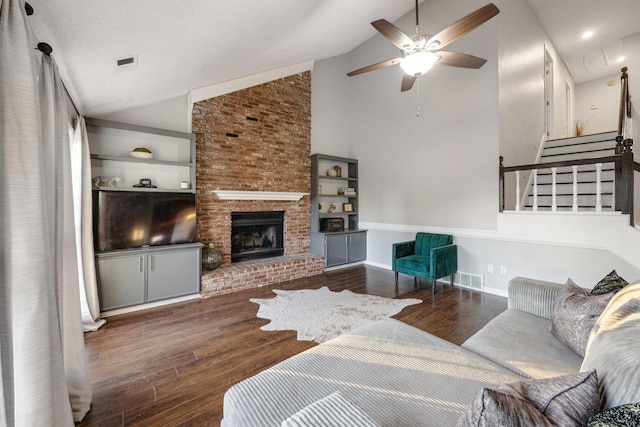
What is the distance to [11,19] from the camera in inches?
44.3

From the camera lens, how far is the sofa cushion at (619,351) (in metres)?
0.77

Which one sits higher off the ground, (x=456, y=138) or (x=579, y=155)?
(x=456, y=138)

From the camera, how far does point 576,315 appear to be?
1545 millimetres

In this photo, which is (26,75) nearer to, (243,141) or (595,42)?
(243,141)

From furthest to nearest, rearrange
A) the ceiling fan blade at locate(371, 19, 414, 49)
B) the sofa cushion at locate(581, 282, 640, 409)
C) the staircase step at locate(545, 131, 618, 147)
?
the staircase step at locate(545, 131, 618, 147)
the ceiling fan blade at locate(371, 19, 414, 49)
the sofa cushion at locate(581, 282, 640, 409)

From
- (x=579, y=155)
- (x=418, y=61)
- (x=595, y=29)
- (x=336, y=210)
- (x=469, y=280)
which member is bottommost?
(x=469, y=280)

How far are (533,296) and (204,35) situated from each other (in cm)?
352

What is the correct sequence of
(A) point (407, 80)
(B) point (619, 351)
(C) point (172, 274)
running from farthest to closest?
(C) point (172, 274), (A) point (407, 80), (B) point (619, 351)

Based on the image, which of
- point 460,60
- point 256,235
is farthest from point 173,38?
point 256,235

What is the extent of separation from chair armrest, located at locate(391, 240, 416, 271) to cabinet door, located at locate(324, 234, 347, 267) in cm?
114

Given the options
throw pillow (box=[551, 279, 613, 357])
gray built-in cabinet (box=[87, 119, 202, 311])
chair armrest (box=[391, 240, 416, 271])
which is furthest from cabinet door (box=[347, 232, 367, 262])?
throw pillow (box=[551, 279, 613, 357])

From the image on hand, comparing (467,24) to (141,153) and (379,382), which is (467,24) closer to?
(379,382)

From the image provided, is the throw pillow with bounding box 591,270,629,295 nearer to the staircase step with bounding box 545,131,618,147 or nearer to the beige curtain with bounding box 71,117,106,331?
the beige curtain with bounding box 71,117,106,331

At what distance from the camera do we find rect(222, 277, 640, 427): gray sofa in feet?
3.30
